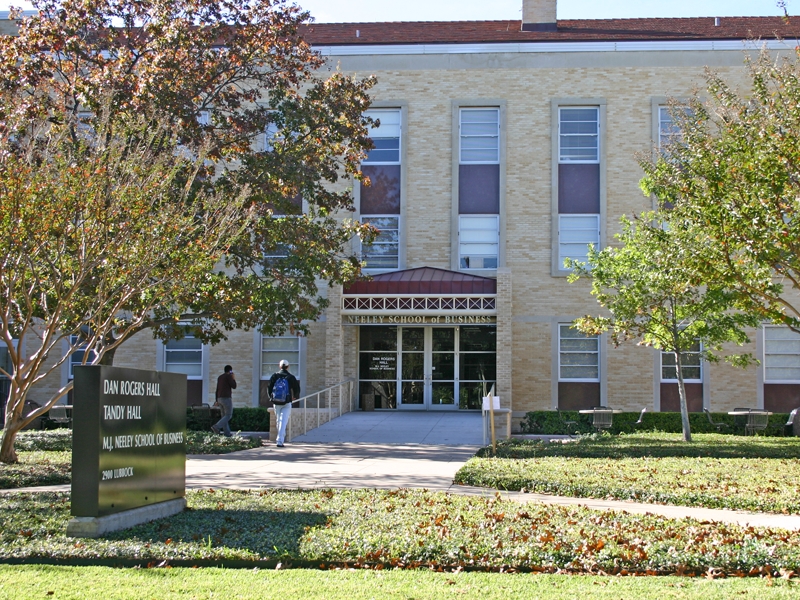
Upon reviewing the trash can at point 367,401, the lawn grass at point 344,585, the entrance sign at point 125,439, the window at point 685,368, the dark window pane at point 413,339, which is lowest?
the lawn grass at point 344,585

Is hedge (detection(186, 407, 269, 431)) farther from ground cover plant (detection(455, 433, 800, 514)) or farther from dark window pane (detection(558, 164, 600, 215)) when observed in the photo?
dark window pane (detection(558, 164, 600, 215))

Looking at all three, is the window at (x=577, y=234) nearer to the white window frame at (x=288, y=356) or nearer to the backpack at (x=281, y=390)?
the white window frame at (x=288, y=356)

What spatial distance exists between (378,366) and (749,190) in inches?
667

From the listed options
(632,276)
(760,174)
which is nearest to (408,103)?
(632,276)

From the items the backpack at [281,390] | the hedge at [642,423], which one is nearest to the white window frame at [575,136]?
the hedge at [642,423]

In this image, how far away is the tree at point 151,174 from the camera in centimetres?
1427

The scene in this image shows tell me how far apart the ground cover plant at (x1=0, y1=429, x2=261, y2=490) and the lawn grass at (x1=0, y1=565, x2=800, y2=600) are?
623 centimetres

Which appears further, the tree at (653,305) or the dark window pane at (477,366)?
the dark window pane at (477,366)

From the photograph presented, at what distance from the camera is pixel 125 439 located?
909 cm

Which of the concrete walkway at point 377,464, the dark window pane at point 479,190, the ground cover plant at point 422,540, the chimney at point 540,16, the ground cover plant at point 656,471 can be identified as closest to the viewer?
the ground cover plant at point 422,540

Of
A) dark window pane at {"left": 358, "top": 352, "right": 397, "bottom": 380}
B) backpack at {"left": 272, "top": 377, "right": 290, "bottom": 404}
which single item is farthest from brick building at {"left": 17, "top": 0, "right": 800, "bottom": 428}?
backpack at {"left": 272, "top": 377, "right": 290, "bottom": 404}

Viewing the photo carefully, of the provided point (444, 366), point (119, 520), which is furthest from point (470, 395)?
point (119, 520)

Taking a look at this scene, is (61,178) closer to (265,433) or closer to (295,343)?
(265,433)

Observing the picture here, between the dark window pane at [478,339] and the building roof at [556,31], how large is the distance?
30.2 ft
